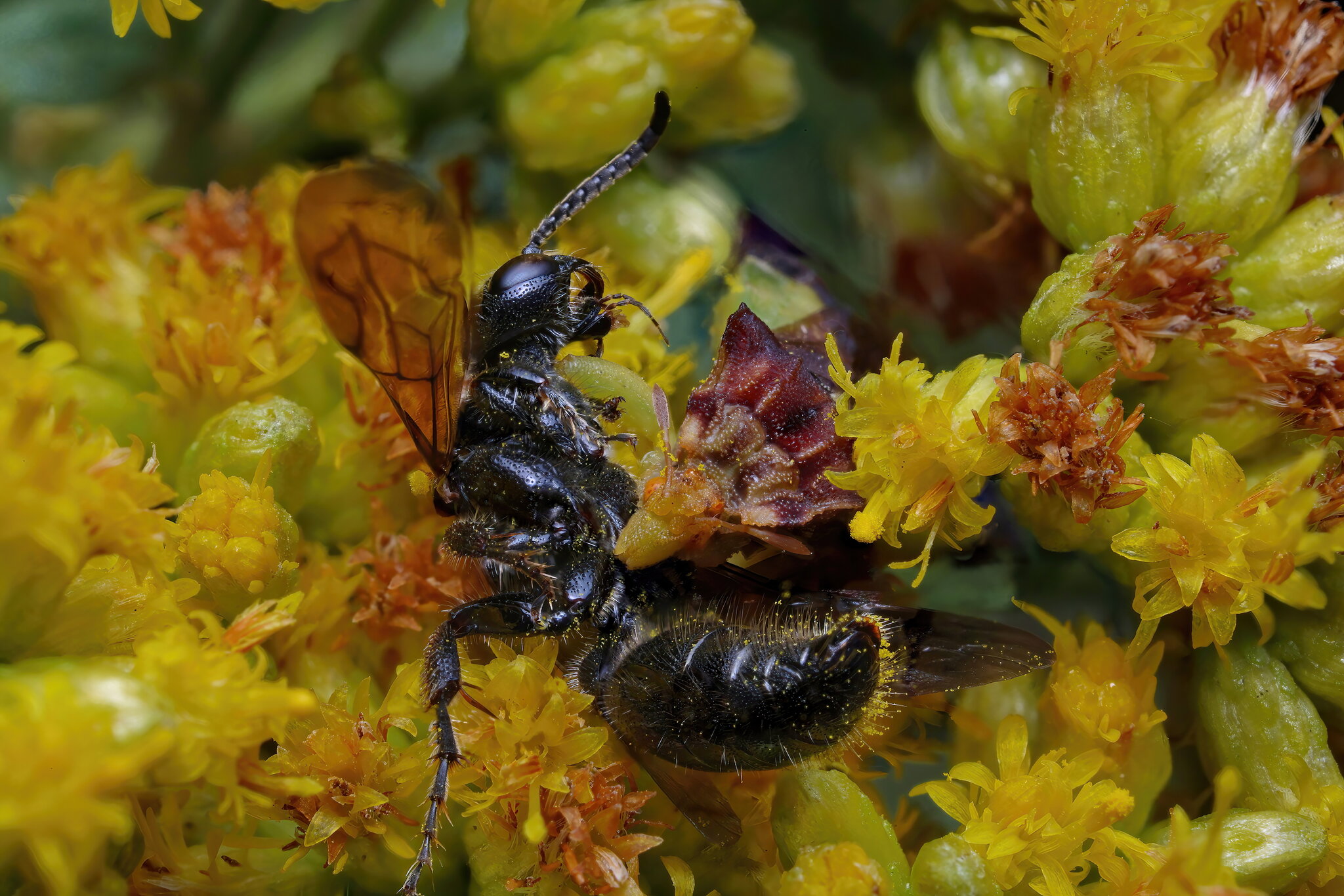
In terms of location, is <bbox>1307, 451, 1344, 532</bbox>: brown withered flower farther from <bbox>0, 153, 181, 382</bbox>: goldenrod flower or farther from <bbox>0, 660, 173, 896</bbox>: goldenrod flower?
<bbox>0, 153, 181, 382</bbox>: goldenrod flower

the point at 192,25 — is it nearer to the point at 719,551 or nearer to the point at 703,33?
the point at 703,33

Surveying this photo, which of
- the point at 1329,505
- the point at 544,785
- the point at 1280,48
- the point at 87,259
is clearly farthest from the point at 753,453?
the point at 87,259

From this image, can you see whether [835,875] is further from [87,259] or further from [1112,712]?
[87,259]

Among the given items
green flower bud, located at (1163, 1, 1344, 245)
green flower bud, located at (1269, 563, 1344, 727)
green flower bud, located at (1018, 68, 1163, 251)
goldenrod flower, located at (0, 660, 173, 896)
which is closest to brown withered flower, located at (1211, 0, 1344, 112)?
green flower bud, located at (1163, 1, 1344, 245)

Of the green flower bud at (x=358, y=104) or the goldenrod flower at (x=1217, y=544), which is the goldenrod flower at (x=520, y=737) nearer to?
the goldenrod flower at (x=1217, y=544)

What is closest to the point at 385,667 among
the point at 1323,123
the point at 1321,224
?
the point at 1321,224
